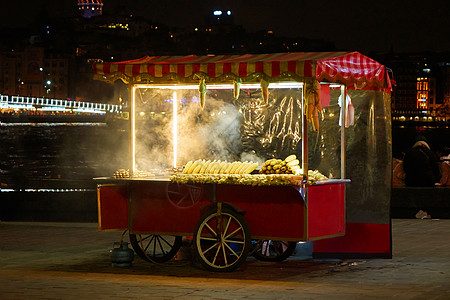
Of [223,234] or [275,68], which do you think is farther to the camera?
[223,234]

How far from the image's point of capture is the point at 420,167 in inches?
597

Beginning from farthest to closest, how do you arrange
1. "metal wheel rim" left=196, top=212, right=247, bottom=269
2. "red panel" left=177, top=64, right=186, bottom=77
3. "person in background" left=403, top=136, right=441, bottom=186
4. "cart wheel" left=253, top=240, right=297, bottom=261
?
"person in background" left=403, top=136, right=441, bottom=186 < "cart wheel" left=253, top=240, right=297, bottom=261 < "red panel" left=177, top=64, right=186, bottom=77 < "metal wheel rim" left=196, top=212, right=247, bottom=269

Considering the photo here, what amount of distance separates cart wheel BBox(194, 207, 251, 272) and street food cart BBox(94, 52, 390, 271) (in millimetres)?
12

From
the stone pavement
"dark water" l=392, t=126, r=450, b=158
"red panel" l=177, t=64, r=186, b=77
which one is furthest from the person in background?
"dark water" l=392, t=126, r=450, b=158

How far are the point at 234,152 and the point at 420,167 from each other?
574cm

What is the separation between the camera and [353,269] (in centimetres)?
921

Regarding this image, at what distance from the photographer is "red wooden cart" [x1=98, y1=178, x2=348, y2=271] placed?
8930mm

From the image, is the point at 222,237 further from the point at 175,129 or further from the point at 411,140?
the point at 411,140

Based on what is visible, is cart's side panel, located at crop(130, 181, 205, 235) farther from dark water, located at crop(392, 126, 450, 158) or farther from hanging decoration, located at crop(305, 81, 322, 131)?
dark water, located at crop(392, 126, 450, 158)

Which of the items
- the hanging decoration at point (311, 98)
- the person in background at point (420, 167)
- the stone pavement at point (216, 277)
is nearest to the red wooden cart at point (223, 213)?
the stone pavement at point (216, 277)

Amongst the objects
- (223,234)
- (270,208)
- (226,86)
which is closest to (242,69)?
(226,86)

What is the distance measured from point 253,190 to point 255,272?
0.94m

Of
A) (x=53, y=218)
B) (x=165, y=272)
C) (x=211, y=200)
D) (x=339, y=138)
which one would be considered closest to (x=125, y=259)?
Answer: (x=165, y=272)

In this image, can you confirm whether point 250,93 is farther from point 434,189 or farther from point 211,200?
point 434,189
